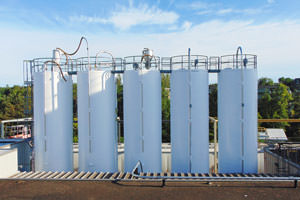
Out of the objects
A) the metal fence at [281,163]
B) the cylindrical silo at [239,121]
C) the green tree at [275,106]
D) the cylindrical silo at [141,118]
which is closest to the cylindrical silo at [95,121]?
the cylindrical silo at [141,118]

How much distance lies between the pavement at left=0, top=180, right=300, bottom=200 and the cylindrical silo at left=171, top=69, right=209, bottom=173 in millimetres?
2699

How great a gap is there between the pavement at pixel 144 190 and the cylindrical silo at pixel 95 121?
2.74 m

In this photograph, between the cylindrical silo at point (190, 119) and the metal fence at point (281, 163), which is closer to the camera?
the metal fence at point (281, 163)

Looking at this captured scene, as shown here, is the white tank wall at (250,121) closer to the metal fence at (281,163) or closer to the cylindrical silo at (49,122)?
the metal fence at (281,163)

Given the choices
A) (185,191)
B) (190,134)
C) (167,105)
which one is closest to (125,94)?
(190,134)

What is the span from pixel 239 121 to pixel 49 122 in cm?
837

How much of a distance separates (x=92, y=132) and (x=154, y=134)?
2.77 meters

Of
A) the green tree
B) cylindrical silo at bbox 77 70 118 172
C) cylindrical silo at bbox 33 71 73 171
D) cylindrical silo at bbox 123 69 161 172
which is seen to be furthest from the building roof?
cylindrical silo at bbox 33 71 73 171

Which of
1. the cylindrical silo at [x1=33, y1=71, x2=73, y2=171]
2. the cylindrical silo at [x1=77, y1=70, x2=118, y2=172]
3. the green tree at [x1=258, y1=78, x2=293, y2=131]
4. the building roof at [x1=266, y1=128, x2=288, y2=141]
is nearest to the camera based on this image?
the cylindrical silo at [x1=77, y1=70, x2=118, y2=172]

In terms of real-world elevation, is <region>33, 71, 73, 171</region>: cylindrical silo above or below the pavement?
above

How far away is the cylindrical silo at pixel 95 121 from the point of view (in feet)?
33.4

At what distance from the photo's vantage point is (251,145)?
9930 mm

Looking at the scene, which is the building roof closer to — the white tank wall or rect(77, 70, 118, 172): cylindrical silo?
the white tank wall

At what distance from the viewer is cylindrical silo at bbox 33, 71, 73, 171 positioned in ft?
33.8
